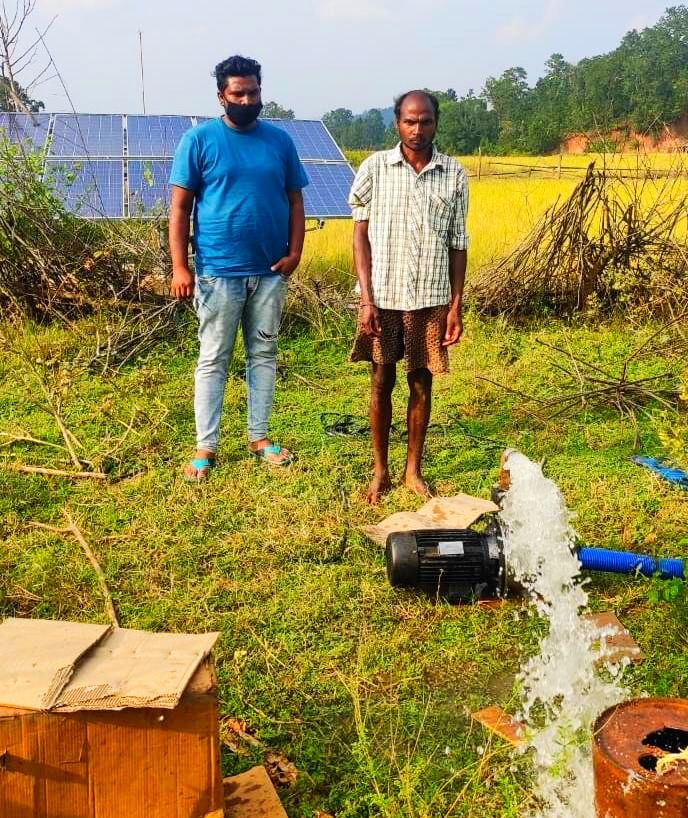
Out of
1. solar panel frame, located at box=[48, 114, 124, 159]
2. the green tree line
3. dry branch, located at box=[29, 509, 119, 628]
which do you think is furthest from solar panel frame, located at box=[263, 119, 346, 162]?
the green tree line

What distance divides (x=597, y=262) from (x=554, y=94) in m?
43.6

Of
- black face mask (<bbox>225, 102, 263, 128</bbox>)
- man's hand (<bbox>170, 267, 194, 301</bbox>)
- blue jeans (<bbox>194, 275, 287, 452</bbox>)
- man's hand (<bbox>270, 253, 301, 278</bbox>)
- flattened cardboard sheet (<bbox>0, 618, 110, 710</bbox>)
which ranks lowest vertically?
flattened cardboard sheet (<bbox>0, 618, 110, 710</bbox>)

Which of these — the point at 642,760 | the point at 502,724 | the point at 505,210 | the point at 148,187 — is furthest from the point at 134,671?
the point at 505,210

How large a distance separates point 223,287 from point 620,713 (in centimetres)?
304

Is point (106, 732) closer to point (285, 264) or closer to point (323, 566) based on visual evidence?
point (323, 566)

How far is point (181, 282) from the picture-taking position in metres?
4.11

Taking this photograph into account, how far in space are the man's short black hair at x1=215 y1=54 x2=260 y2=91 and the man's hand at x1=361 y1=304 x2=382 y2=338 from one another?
4.24ft

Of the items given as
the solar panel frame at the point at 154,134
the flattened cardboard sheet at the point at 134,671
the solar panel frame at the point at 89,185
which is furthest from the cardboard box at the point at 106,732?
the solar panel frame at the point at 154,134

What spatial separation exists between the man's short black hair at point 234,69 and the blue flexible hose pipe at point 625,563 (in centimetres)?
275

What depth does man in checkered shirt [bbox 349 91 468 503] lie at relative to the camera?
3.75 metres

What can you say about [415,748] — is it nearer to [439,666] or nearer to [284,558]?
[439,666]

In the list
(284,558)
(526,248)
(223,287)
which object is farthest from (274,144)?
(526,248)

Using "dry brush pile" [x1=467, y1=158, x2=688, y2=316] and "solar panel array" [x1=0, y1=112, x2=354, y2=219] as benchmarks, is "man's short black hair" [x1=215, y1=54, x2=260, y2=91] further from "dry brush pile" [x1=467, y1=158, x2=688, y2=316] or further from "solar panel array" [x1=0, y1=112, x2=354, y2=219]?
"dry brush pile" [x1=467, y1=158, x2=688, y2=316]

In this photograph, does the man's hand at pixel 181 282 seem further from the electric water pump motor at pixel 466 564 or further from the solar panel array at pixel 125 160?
the solar panel array at pixel 125 160
